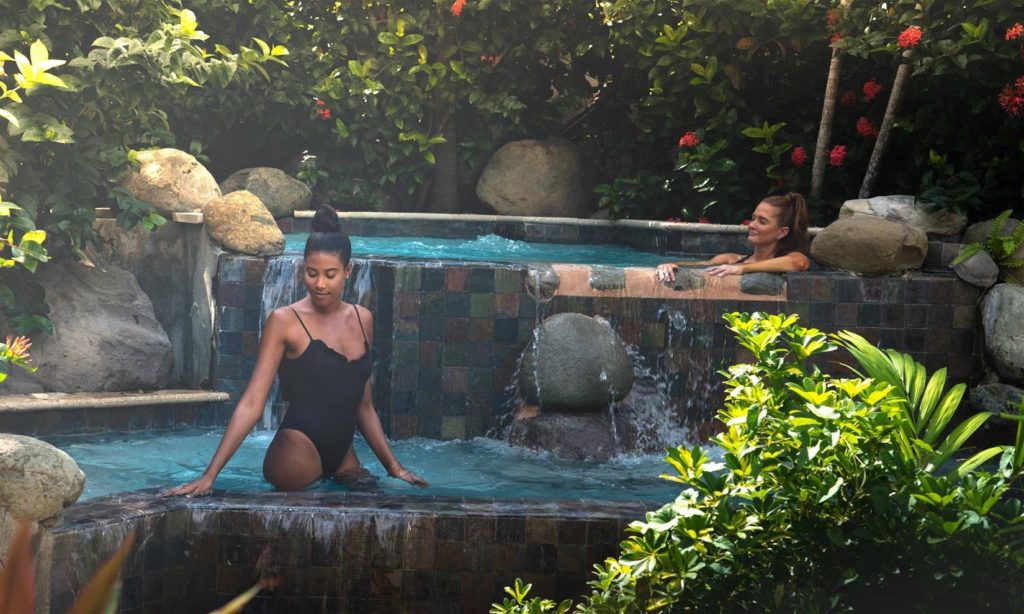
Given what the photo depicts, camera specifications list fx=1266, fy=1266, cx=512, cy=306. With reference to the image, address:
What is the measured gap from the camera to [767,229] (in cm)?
750

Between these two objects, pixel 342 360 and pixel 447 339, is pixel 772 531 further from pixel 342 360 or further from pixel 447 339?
pixel 447 339

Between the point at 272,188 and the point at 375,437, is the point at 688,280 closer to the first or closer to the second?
the point at 375,437

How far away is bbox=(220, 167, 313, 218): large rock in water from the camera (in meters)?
10.6

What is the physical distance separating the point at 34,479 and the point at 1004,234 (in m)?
5.96

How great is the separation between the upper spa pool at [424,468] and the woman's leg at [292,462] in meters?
0.11

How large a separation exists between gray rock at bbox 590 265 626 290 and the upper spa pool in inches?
38.8

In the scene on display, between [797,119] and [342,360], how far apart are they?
247 inches

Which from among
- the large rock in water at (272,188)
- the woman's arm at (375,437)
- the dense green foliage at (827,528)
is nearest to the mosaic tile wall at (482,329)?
the woman's arm at (375,437)

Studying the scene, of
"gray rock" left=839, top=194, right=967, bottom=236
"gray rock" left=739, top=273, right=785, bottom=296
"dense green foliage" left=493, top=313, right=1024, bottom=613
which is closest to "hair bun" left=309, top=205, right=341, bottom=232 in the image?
"gray rock" left=739, top=273, right=785, bottom=296

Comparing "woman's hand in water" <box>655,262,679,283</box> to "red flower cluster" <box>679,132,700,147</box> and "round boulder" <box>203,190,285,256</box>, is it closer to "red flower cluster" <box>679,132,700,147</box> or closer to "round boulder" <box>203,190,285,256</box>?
"round boulder" <box>203,190,285,256</box>

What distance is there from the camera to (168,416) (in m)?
7.12

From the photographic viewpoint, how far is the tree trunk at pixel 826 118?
959 centimetres

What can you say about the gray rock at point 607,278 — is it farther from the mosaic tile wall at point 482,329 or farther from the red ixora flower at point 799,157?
the red ixora flower at point 799,157

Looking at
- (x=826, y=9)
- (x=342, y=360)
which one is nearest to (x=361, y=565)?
(x=342, y=360)
